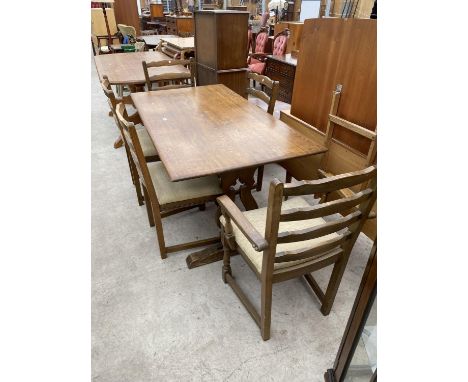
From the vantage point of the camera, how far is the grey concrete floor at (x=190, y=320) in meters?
1.29

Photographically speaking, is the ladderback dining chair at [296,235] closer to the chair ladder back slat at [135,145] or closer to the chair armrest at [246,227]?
the chair armrest at [246,227]

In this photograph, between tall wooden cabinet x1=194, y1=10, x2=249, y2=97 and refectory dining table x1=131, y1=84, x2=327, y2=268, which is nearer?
refectory dining table x1=131, y1=84, x2=327, y2=268

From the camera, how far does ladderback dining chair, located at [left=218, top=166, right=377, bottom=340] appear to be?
2.91ft

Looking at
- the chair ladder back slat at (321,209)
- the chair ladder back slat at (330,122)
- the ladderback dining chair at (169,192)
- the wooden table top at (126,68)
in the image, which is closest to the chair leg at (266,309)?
the chair ladder back slat at (321,209)

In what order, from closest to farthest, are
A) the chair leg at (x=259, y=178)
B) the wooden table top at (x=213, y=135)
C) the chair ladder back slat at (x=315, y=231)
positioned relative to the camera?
the chair ladder back slat at (x=315, y=231), the wooden table top at (x=213, y=135), the chair leg at (x=259, y=178)

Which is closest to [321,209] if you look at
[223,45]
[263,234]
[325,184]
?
[325,184]

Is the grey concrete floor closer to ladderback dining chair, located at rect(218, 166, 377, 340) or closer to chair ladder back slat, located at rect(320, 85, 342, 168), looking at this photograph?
ladderback dining chair, located at rect(218, 166, 377, 340)

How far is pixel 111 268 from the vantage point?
178 cm

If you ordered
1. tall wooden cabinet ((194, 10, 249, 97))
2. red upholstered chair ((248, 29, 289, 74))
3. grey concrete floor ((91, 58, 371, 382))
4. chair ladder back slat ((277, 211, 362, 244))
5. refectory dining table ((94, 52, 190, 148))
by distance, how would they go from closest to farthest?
chair ladder back slat ((277, 211, 362, 244)) < grey concrete floor ((91, 58, 371, 382)) < tall wooden cabinet ((194, 10, 249, 97)) < refectory dining table ((94, 52, 190, 148)) < red upholstered chair ((248, 29, 289, 74))

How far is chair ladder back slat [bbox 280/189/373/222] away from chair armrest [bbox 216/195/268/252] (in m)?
0.14

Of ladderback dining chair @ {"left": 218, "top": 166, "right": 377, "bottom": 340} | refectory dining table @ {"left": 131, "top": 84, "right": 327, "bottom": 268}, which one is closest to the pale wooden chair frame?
refectory dining table @ {"left": 131, "top": 84, "right": 327, "bottom": 268}

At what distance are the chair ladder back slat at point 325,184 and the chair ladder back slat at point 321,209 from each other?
58 millimetres
